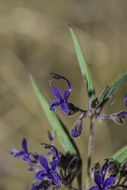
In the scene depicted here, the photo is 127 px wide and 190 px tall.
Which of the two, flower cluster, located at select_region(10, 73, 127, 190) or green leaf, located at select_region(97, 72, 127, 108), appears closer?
flower cluster, located at select_region(10, 73, 127, 190)

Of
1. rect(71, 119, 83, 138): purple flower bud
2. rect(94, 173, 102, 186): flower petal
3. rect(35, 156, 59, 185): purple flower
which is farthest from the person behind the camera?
rect(71, 119, 83, 138): purple flower bud

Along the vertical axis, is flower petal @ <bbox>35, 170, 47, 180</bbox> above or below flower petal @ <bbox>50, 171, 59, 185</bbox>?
above

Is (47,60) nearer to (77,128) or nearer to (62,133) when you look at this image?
(62,133)

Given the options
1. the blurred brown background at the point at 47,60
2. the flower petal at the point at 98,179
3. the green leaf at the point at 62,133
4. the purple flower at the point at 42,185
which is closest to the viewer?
the flower petal at the point at 98,179

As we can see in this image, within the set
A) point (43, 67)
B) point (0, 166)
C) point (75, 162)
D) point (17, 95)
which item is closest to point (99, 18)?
point (43, 67)

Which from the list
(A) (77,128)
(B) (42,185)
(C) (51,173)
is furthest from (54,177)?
(A) (77,128)

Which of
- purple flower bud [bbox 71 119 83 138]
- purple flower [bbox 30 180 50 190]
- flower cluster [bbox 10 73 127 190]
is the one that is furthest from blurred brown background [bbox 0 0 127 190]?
purple flower bud [bbox 71 119 83 138]

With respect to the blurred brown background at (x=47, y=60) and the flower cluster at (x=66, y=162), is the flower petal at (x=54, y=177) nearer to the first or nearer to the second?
the flower cluster at (x=66, y=162)

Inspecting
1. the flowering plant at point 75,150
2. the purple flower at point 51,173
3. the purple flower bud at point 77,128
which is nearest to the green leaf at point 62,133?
the flowering plant at point 75,150

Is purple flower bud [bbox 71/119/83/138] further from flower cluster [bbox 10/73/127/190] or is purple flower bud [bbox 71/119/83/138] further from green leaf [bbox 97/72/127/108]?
green leaf [bbox 97/72/127/108]

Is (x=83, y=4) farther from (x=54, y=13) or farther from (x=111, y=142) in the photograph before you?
(x=111, y=142)
